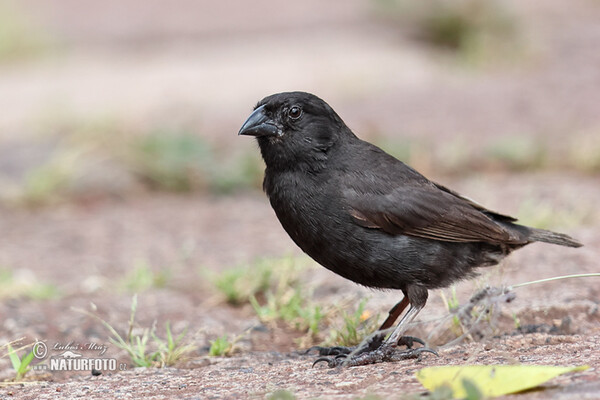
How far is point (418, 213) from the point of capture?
14.6ft

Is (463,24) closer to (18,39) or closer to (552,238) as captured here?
(18,39)

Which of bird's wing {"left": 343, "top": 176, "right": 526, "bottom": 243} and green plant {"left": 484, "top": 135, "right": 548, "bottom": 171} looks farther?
green plant {"left": 484, "top": 135, "right": 548, "bottom": 171}

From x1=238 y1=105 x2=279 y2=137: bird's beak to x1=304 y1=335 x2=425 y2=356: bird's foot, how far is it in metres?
1.08

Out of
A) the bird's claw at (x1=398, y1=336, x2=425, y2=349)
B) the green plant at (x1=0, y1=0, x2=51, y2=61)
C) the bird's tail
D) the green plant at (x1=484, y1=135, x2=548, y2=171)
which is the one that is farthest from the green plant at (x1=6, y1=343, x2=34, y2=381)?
the green plant at (x1=0, y1=0, x2=51, y2=61)

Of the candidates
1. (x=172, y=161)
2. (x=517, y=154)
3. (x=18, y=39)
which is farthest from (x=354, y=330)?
(x=18, y=39)

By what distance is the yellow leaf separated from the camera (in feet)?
10.5

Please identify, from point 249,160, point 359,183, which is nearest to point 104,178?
point 249,160

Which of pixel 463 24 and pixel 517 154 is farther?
pixel 463 24

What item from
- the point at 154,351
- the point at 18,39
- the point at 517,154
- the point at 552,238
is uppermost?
the point at 18,39

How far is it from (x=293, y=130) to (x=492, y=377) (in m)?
1.76

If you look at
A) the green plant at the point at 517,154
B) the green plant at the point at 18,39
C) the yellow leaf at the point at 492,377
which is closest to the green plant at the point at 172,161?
the green plant at the point at 517,154

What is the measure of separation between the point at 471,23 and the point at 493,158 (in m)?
5.01

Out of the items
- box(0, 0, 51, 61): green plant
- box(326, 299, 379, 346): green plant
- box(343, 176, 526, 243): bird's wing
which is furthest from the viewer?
box(0, 0, 51, 61): green plant

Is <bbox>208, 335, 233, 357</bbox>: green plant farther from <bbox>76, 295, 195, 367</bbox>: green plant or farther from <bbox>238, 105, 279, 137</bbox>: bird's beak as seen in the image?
<bbox>238, 105, 279, 137</bbox>: bird's beak
